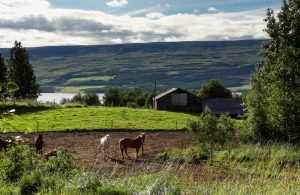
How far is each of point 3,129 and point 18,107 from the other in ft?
187

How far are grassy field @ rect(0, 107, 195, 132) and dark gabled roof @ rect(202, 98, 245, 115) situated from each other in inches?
1073

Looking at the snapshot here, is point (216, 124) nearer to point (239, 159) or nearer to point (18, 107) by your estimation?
point (239, 159)

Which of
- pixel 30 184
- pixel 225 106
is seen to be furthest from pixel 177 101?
pixel 30 184

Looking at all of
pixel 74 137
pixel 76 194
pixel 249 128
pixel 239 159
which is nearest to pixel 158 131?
pixel 74 137

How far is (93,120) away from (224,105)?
139 ft

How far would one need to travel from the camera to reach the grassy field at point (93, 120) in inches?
1779

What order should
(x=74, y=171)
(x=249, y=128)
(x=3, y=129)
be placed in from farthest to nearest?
(x=249, y=128) → (x=74, y=171) → (x=3, y=129)

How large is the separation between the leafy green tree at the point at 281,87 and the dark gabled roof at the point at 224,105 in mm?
53600

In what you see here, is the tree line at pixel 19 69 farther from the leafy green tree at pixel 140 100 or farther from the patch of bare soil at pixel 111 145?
the leafy green tree at pixel 140 100

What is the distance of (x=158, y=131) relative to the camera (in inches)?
1756

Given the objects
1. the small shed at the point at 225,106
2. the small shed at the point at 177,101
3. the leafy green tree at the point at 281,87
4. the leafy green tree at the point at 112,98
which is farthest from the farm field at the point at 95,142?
the leafy green tree at the point at 112,98

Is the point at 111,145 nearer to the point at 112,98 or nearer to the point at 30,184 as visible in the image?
the point at 30,184

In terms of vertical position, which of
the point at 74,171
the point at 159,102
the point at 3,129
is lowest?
the point at 159,102

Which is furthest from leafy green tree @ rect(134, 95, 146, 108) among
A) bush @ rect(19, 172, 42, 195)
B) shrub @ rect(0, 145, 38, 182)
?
bush @ rect(19, 172, 42, 195)
